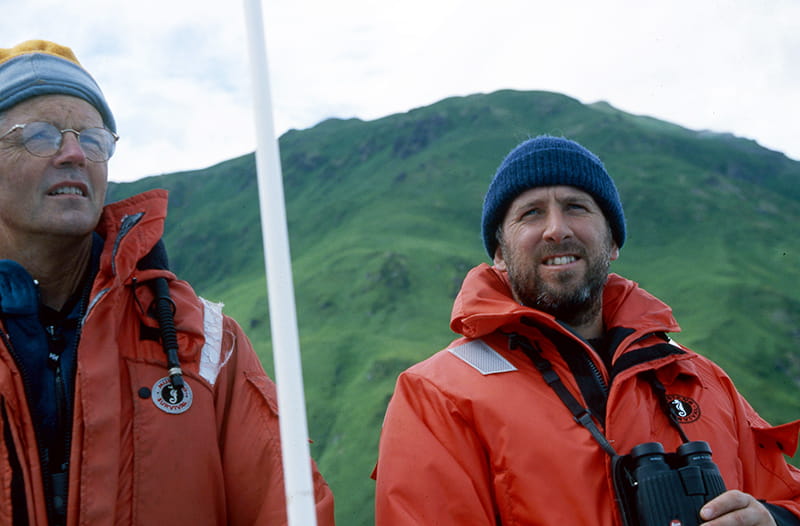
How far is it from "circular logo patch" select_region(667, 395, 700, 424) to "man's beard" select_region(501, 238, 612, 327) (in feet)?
2.09

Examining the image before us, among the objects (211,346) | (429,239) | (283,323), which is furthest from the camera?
(429,239)

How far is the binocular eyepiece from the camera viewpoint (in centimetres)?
250

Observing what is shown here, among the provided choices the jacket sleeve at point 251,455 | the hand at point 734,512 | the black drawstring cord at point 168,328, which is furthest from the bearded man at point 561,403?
the black drawstring cord at point 168,328

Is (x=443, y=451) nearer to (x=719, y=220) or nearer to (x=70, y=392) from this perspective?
(x=70, y=392)

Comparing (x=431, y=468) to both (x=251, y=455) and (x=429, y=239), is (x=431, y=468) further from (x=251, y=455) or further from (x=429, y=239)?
(x=429, y=239)

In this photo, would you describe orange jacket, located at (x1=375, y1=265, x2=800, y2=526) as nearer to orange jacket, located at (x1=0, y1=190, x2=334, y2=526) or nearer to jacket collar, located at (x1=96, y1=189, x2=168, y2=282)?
orange jacket, located at (x1=0, y1=190, x2=334, y2=526)

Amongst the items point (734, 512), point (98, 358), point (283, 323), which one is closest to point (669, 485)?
point (734, 512)

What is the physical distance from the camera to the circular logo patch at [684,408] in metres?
3.13

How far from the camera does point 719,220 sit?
79062 millimetres

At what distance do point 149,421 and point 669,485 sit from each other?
75.5 inches

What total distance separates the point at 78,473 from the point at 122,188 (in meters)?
114

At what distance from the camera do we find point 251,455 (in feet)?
8.97

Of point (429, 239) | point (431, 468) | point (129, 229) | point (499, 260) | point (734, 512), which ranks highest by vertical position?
point (429, 239)

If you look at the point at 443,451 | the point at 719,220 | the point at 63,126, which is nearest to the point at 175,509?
the point at 443,451
